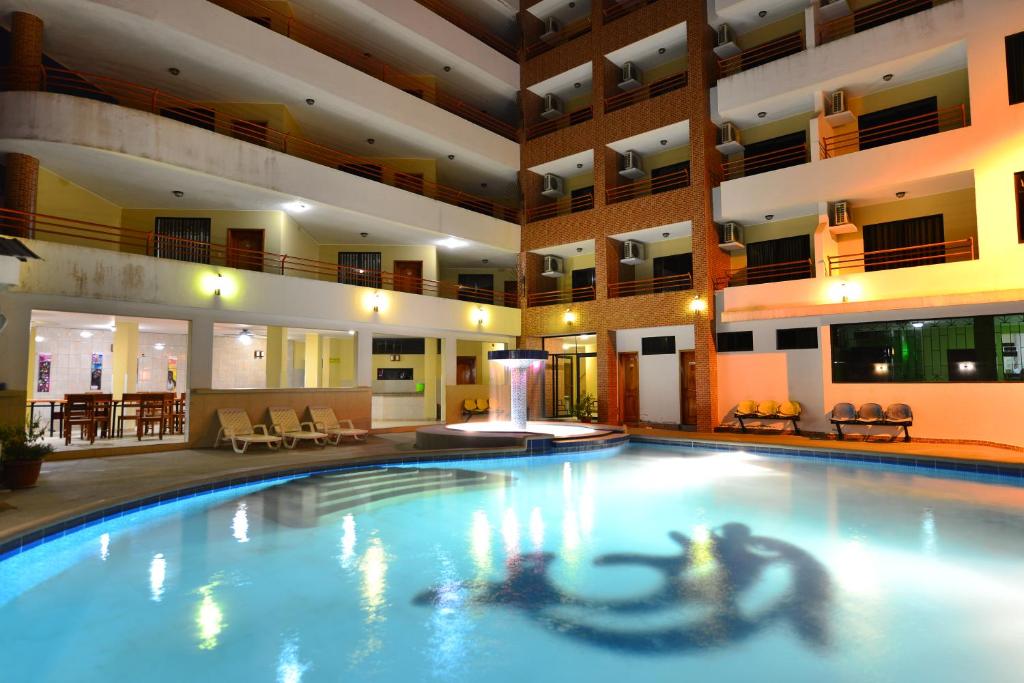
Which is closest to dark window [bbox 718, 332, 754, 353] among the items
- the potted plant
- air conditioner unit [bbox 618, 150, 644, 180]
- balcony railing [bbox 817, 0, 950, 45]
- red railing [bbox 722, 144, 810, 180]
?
red railing [bbox 722, 144, 810, 180]

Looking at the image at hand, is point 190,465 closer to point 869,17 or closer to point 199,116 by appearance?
point 199,116

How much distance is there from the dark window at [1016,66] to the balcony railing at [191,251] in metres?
14.1

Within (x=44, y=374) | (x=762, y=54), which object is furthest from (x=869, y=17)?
(x=44, y=374)

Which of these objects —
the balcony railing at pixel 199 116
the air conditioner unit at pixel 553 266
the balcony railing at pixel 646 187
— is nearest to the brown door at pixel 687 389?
the air conditioner unit at pixel 553 266

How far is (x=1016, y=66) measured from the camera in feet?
39.0

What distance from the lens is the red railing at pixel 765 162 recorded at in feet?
51.8

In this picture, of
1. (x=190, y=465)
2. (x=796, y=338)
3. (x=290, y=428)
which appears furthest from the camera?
(x=796, y=338)

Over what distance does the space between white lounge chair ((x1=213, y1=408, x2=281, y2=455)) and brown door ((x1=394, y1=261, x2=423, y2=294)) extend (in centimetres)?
697

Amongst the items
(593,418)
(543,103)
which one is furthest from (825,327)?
(543,103)

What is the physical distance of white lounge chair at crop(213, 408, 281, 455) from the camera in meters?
12.1

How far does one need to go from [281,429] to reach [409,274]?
7336mm

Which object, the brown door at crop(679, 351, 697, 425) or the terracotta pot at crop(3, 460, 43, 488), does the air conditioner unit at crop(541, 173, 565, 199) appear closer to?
the brown door at crop(679, 351, 697, 425)

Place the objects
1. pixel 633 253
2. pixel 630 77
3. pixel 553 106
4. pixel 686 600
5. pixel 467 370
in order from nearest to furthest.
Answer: pixel 686 600
pixel 633 253
pixel 630 77
pixel 553 106
pixel 467 370

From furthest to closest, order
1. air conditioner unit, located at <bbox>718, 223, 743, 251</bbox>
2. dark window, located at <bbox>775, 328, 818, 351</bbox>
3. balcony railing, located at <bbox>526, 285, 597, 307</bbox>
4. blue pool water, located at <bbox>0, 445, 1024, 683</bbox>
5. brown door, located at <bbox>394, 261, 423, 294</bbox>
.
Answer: balcony railing, located at <bbox>526, 285, 597, 307</bbox> < brown door, located at <bbox>394, 261, 423, 294</bbox> < air conditioner unit, located at <bbox>718, 223, 743, 251</bbox> < dark window, located at <bbox>775, 328, 818, 351</bbox> < blue pool water, located at <bbox>0, 445, 1024, 683</bbox>
